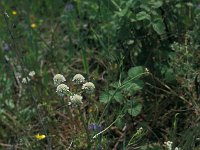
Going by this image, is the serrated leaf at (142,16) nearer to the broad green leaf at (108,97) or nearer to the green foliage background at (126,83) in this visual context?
the green foliage background at (126,83)

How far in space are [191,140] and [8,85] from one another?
1.25m

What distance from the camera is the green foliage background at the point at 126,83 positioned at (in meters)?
2.04

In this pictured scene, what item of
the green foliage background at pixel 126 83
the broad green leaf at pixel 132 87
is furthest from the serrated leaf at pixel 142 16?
the broad green leaf at pixel 132 87

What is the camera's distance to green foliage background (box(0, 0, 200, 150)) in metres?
2.04

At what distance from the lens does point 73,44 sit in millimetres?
2977

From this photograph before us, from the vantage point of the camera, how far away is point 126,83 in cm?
182

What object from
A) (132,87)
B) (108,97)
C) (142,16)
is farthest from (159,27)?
(108,97)

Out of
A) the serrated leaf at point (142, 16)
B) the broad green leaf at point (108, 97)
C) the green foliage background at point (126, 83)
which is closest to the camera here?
the broad green leaf at point (108, 97)

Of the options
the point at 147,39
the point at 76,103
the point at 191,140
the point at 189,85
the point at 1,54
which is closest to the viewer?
the point at 76,103

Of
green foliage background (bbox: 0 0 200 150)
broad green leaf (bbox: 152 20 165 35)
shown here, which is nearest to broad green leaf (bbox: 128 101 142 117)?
green foliage background (bbox: 0 0 200 150)

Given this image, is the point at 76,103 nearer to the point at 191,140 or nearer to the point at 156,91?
the point at 191,140

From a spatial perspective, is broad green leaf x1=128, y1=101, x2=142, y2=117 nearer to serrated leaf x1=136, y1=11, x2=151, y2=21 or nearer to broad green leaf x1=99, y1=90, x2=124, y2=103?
broad green leaf x1=99, y1=90, x2=124, y2=103

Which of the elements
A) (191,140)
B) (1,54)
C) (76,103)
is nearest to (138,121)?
(191,140)

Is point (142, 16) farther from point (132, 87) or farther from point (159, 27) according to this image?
point (132, 87)
